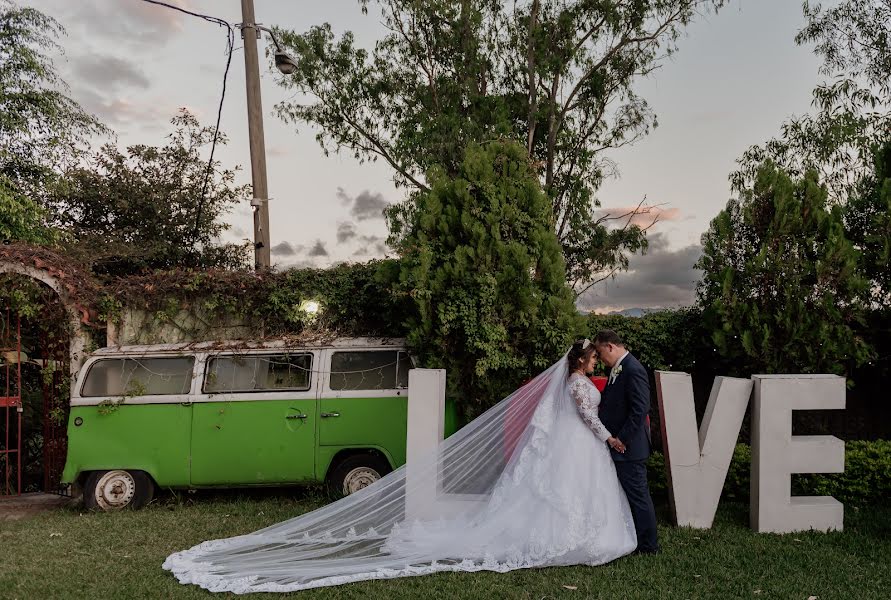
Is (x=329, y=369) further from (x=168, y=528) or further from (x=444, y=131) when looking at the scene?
(x=444, y=131)

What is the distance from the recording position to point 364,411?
8.36 meters

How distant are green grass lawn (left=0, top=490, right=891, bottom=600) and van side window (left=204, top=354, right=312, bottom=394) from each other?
1.45 meters

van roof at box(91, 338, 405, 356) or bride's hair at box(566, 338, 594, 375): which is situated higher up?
van roof at box(91, 338, 405, 356)

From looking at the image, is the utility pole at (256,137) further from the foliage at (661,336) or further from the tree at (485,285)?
the foliage at (661,336)

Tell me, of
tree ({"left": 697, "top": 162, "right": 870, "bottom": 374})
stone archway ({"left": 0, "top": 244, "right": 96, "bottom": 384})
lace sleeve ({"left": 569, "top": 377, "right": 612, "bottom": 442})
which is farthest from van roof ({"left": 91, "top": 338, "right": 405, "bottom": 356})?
tree ({"left": 697, "top": 162, "right": 870, "bottom": 374})

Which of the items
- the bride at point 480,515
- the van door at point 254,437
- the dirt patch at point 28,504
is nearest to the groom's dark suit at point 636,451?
the bride at point 480,515

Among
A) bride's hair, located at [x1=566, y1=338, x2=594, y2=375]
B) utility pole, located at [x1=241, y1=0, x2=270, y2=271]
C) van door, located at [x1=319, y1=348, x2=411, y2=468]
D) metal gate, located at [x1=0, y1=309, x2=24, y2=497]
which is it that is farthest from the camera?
utility pole, located at [x1=241, y1=0, x2=270, y2=271]

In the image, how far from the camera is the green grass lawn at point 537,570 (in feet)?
17.5

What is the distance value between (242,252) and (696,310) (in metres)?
14.2

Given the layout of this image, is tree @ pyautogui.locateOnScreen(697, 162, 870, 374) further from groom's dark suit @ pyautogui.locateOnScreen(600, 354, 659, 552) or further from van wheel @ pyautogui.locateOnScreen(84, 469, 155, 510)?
van wheel @ pyautogui.locateOnScreen(84, 469, 155, 510)

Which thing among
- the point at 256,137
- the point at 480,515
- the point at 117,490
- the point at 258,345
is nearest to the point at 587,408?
the point at 480,515

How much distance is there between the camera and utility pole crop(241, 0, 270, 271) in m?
10.9

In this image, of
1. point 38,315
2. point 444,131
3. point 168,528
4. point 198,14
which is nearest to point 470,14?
point 444,131

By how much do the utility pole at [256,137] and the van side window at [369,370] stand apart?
282 centimetres
